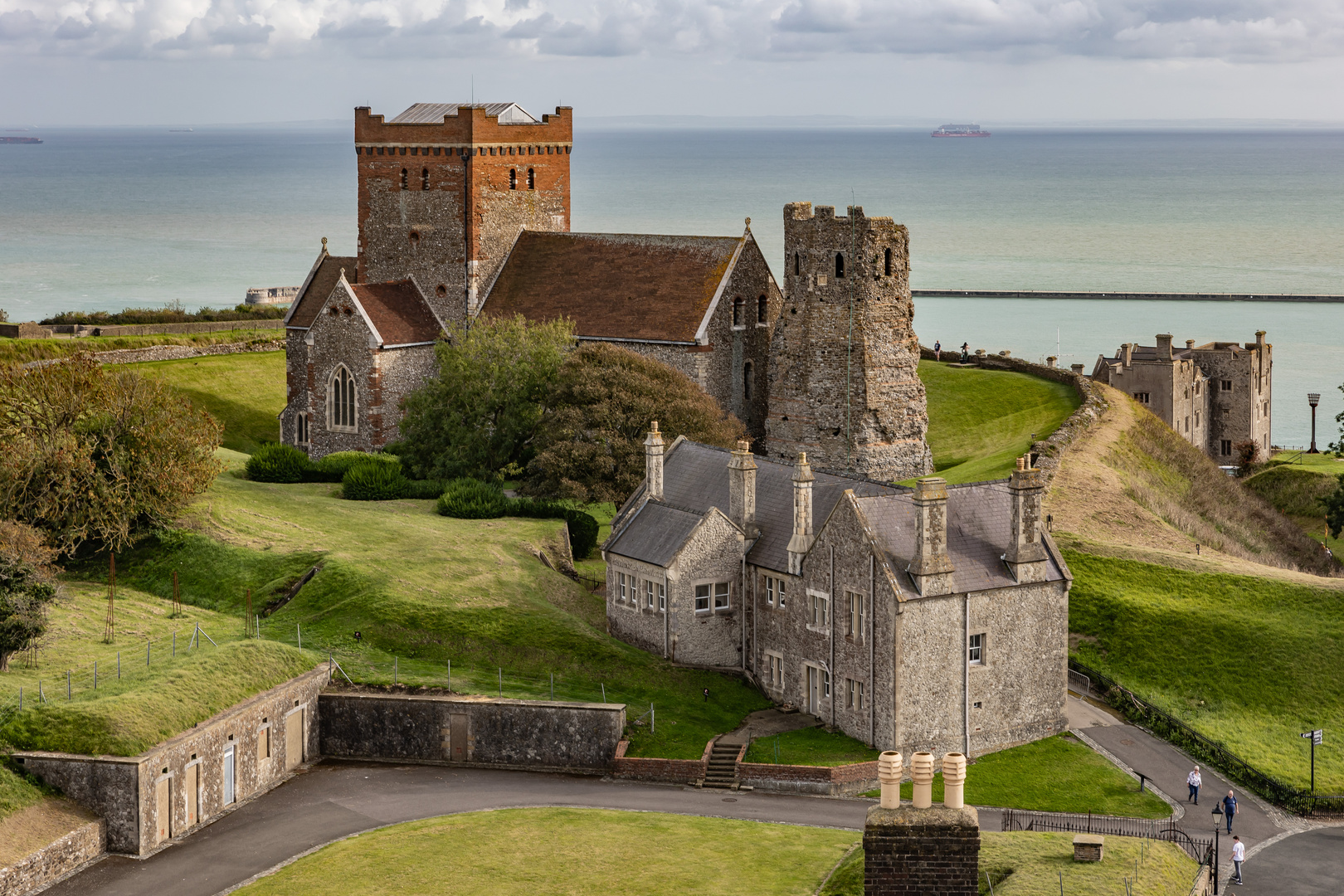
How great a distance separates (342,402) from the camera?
73.8 m

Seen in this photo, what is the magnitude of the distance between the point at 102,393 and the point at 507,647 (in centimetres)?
1811

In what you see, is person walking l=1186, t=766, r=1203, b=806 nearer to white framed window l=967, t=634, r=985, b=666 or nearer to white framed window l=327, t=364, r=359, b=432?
white framed window l=967, t=634, r=985, b=666

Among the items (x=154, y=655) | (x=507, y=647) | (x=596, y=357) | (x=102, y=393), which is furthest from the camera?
(x=596, y=357)

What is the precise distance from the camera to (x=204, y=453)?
5766cm

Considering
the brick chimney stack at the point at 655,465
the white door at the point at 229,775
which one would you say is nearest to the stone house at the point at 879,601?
the brick chimney stack at the point at 655,465

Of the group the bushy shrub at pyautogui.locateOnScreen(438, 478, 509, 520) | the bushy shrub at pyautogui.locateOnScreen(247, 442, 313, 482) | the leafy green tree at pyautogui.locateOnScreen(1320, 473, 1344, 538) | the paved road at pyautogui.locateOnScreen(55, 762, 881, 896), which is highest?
the bushy shrub at pyautogui.locateOnScreen(247, 442, 313, 482)

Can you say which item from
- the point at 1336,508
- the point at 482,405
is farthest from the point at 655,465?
the point at 1336,508

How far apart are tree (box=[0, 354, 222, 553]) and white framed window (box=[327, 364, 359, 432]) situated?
14922 mm

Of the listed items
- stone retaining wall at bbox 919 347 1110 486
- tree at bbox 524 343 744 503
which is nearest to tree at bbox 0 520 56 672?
tree at bbox 524 343 744 503

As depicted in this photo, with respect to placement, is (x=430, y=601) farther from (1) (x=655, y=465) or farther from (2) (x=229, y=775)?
(2) (x=229, y=775)

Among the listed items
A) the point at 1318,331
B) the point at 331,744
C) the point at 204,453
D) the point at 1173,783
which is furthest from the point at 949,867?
the point at 1318,331

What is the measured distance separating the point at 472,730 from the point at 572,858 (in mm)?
8293

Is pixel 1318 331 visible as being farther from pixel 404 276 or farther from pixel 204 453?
pixel 204 453

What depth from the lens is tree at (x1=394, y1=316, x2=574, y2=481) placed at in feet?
213
